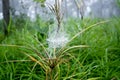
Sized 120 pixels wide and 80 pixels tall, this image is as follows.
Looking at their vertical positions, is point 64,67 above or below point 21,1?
below

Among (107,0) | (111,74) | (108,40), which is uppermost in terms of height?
(107,0)

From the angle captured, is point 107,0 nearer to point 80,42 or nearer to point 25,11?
point 25,11

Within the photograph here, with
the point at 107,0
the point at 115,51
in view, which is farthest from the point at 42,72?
the point at 107,0

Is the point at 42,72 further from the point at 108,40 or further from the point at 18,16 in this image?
the point at 18,16

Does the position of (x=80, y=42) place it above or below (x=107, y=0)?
below

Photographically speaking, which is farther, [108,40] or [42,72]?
[108,40]

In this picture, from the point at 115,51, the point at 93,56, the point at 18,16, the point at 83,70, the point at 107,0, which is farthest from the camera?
the point at 107,0

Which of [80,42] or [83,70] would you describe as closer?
[83,70]

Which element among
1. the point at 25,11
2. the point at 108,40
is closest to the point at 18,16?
the point at 25,11

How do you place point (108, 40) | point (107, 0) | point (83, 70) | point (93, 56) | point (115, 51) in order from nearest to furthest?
point (83, 70)
point (93, 56)
point (115, 51)
point (108, 40)
point (107, 0)
